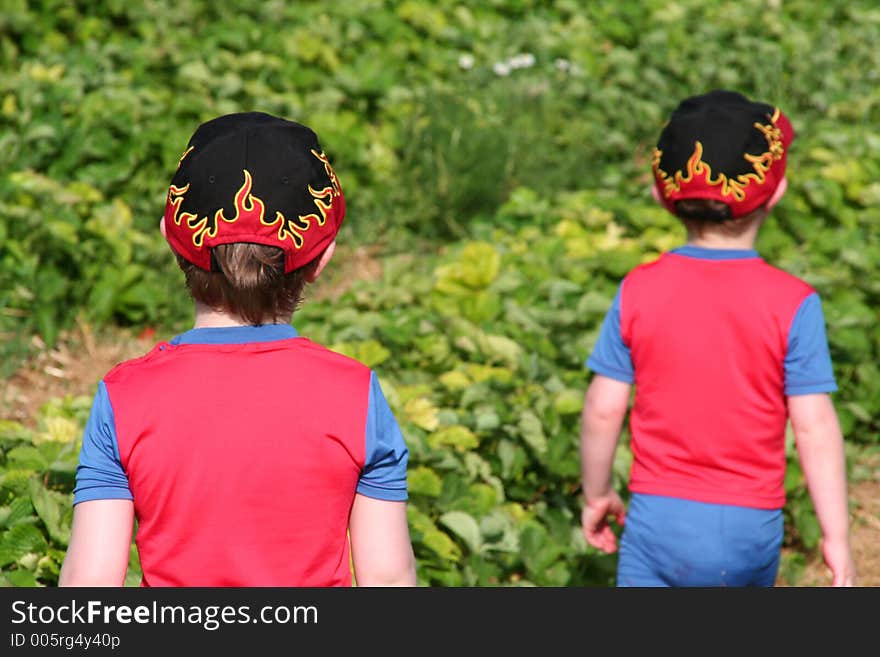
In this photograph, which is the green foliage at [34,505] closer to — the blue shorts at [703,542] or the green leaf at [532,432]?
the blue shorts at [703,542]

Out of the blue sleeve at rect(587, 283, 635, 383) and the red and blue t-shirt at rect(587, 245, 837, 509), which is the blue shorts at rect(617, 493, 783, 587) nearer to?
the red and blue t-shirt at rect(587, 245, 837, 509)

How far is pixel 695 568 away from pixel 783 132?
107 centimetres

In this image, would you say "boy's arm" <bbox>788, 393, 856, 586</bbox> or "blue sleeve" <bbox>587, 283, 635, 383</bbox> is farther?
"blue sleeve" <bbox>587, 283, 635, 383</bbox>

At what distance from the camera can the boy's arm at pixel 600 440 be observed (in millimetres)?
2967

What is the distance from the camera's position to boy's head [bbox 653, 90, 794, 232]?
2.79 metres

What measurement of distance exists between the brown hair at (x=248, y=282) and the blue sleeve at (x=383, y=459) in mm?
208

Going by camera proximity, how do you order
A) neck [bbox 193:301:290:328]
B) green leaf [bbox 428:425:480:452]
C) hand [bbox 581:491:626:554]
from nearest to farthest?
1. neck [bbox 193:301:290:328]
2. hand [bbox 581:491:626:554]
3. green leaf [bbox 428:425:480:452]

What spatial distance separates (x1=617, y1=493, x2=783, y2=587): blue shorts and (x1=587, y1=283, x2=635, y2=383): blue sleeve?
30 cm

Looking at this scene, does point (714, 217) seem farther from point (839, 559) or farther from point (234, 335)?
point (234, 335)

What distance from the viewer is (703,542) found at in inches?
111

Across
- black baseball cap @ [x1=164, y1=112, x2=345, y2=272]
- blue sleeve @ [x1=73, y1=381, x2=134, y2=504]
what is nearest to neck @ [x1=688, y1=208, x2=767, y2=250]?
black baseball cap @ [x1=164, y1=112, x2=345, y2=272]

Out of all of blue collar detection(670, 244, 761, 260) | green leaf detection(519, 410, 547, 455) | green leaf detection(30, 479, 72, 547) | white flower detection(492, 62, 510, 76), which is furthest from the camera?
white flower detection(492, 62, 510, 76)

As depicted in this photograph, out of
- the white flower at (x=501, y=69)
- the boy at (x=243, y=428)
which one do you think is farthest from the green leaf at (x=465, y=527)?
the white flower at (x=501, y=69)

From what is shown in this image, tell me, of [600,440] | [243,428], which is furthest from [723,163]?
[243,428]
